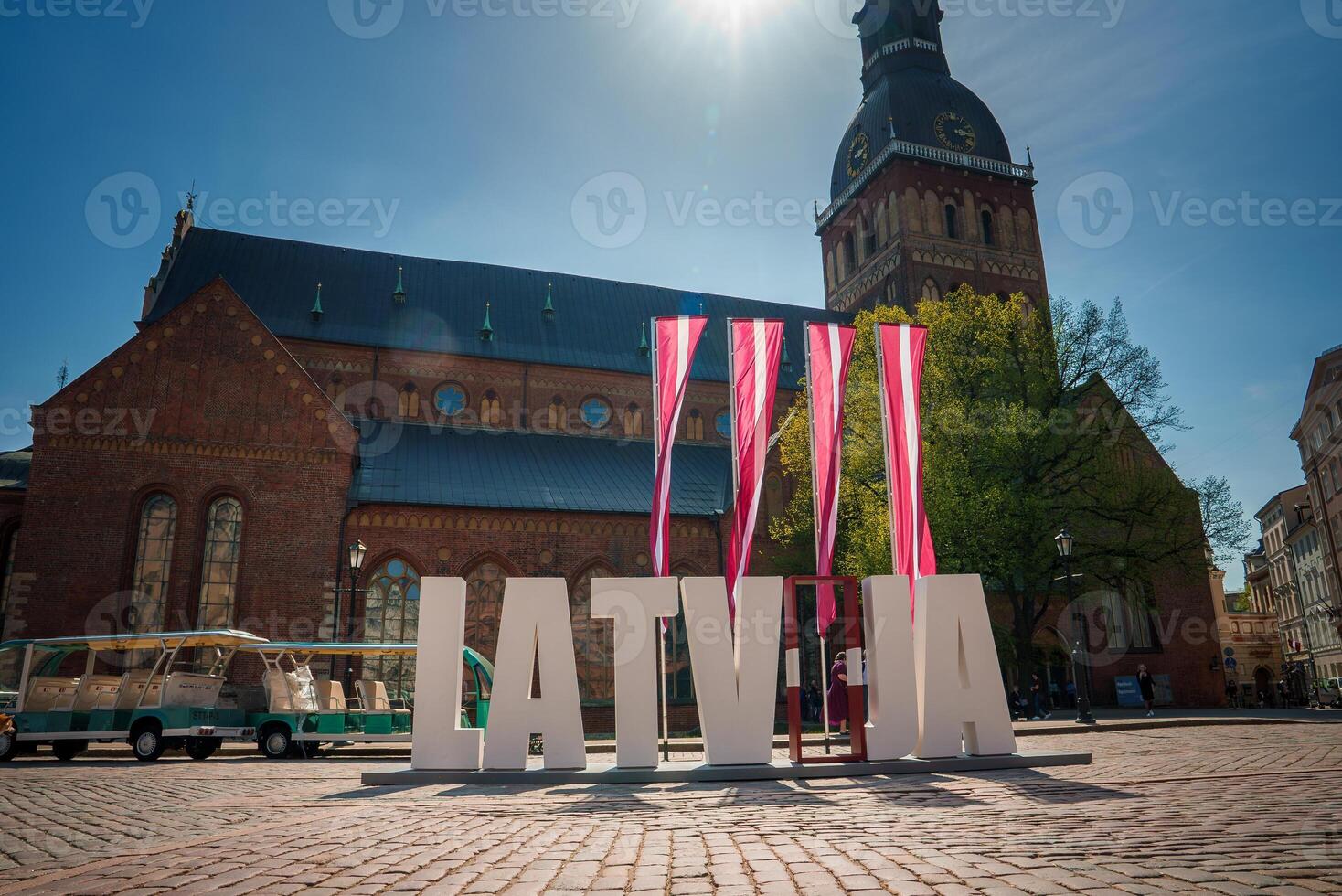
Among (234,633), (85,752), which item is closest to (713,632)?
(234,633)

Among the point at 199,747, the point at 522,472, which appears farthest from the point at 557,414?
the point at 199,747

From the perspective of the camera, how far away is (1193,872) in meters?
4.75

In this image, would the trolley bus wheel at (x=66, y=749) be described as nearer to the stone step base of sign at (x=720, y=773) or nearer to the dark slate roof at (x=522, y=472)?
the dark slate roof at (x=522, y=472)

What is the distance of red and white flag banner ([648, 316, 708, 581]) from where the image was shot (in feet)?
48.6

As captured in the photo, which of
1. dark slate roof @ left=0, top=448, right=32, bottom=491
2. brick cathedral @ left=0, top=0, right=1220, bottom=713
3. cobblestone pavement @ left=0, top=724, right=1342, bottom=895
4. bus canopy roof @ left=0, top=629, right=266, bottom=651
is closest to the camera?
cobblestone pavement @ left=0, top=724, right=1342, bottom=895

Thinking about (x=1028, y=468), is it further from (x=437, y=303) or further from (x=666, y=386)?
(x=437, y=303)

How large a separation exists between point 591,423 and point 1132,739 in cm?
2286

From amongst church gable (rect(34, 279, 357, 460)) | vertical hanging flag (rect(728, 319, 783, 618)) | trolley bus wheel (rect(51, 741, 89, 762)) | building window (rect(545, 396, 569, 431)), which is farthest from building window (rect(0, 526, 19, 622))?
vertical hanging flag (rect(728, 319, 783, 618))

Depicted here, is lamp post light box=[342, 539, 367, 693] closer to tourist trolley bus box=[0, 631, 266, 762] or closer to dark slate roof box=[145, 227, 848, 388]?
tourist trolley bus box=[0, 631, 266, 762]

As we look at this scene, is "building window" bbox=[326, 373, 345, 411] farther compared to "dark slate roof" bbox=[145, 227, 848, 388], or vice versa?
"dark slate roof" bbox=[145, 227, 848, 388]

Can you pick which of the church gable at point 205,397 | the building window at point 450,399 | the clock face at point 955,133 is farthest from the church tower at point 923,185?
the church gable at point 205,397

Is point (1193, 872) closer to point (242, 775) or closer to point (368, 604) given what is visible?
point (242, 775)

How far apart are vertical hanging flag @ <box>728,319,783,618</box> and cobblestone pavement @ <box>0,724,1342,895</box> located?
4.20 meters

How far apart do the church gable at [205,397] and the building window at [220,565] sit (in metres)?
1.82
